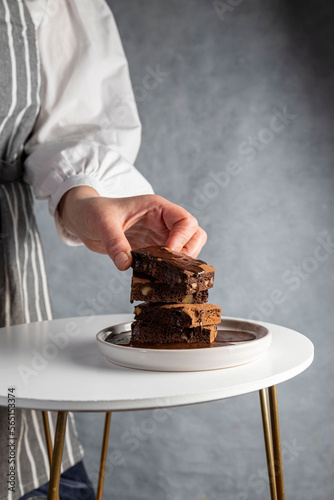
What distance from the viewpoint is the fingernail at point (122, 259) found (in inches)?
26.1

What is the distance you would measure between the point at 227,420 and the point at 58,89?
117 cm

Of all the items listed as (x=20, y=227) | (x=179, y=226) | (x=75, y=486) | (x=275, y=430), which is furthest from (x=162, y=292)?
(x=75, y=486)

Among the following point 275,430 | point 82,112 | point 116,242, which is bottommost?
point 275,430

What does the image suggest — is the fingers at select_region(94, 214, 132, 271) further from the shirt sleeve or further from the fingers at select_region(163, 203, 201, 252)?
the shirt sleeve

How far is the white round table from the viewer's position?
473mm

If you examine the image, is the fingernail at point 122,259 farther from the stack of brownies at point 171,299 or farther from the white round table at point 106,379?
the white round table at point 106,379

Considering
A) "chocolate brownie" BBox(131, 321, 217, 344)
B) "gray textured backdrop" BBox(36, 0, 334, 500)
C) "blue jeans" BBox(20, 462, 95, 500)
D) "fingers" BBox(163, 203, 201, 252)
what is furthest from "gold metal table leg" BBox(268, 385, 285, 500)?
"gray textured backdrop" BBox(36, 0, 334, 500)

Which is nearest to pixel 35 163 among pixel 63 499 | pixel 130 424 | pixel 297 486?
pixel 63 499

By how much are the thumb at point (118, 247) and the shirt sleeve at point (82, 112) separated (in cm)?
23

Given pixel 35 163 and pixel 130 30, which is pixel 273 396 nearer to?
pixel 35 163

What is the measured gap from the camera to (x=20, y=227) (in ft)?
3.10

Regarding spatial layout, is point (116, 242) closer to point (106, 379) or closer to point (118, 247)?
point (118, 247)

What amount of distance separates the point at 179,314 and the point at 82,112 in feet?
1.93

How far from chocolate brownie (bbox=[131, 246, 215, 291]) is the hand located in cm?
2
